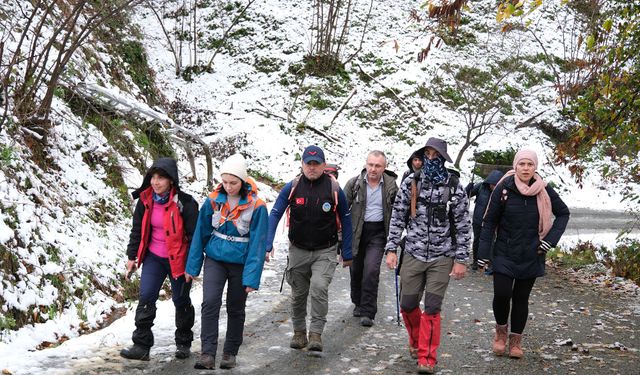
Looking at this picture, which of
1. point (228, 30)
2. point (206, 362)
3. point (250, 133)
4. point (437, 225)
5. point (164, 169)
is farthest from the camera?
point (228, 30)

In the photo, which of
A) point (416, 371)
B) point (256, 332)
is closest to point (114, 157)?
point (256, 332)

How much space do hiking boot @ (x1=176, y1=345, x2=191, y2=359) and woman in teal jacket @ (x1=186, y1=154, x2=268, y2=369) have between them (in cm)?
34

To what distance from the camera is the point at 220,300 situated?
5.59 meters

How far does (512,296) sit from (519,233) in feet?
2.28

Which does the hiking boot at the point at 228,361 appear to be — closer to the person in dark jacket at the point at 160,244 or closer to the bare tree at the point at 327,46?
the person in dark jacket at the point at 160,244

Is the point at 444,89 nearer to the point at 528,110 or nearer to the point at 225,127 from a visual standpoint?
the point at 528,110

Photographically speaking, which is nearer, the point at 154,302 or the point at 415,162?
the point at 154,302

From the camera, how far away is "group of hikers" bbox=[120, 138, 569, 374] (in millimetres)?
5531

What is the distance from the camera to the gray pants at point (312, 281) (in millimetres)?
6156

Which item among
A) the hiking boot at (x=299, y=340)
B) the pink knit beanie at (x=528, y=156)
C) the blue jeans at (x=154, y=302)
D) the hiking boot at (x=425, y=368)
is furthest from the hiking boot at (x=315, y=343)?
the pink knit beanie at (x=528, y=156)

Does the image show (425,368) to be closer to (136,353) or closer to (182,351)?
(182,351)

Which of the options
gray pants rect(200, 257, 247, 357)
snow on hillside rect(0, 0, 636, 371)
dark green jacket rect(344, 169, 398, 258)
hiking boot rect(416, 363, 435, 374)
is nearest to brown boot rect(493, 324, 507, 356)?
hiking boot rect(416, 363, 435, 374)

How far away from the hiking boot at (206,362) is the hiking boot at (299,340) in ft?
3.44

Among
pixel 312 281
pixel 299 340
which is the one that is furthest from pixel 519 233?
pixel 299 340
